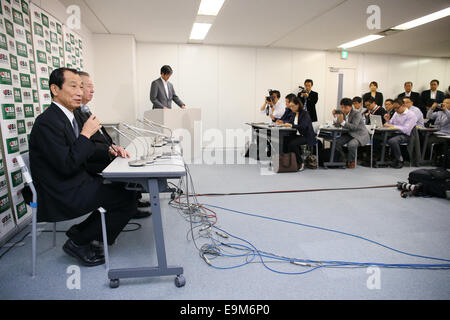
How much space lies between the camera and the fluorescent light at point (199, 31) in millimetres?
5711

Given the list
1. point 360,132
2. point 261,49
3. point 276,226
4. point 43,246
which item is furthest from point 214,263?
point 261,49

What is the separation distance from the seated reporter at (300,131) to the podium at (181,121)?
1.60 meters

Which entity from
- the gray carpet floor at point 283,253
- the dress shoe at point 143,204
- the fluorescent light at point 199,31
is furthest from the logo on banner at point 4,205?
the fluorescent light at point 199,31

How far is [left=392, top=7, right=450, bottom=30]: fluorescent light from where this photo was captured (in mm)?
4838

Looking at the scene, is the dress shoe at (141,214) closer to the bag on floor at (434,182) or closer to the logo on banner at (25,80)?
the logo on banner at (25,80)

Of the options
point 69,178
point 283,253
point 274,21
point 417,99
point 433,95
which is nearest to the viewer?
point 69,178

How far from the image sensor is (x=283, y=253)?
211cm

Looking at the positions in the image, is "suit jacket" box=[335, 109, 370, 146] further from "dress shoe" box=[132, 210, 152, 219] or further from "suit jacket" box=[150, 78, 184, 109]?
"dress shoe" box=[132, 210, 152, 219]

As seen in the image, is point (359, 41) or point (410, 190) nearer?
point (410, 190)

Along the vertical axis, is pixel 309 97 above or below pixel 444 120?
above

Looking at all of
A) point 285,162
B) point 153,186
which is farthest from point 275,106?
point 153,186

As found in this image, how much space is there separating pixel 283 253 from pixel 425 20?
18.2ft

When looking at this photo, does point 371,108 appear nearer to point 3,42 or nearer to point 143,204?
point 143,204

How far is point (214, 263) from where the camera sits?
6.45 ft
